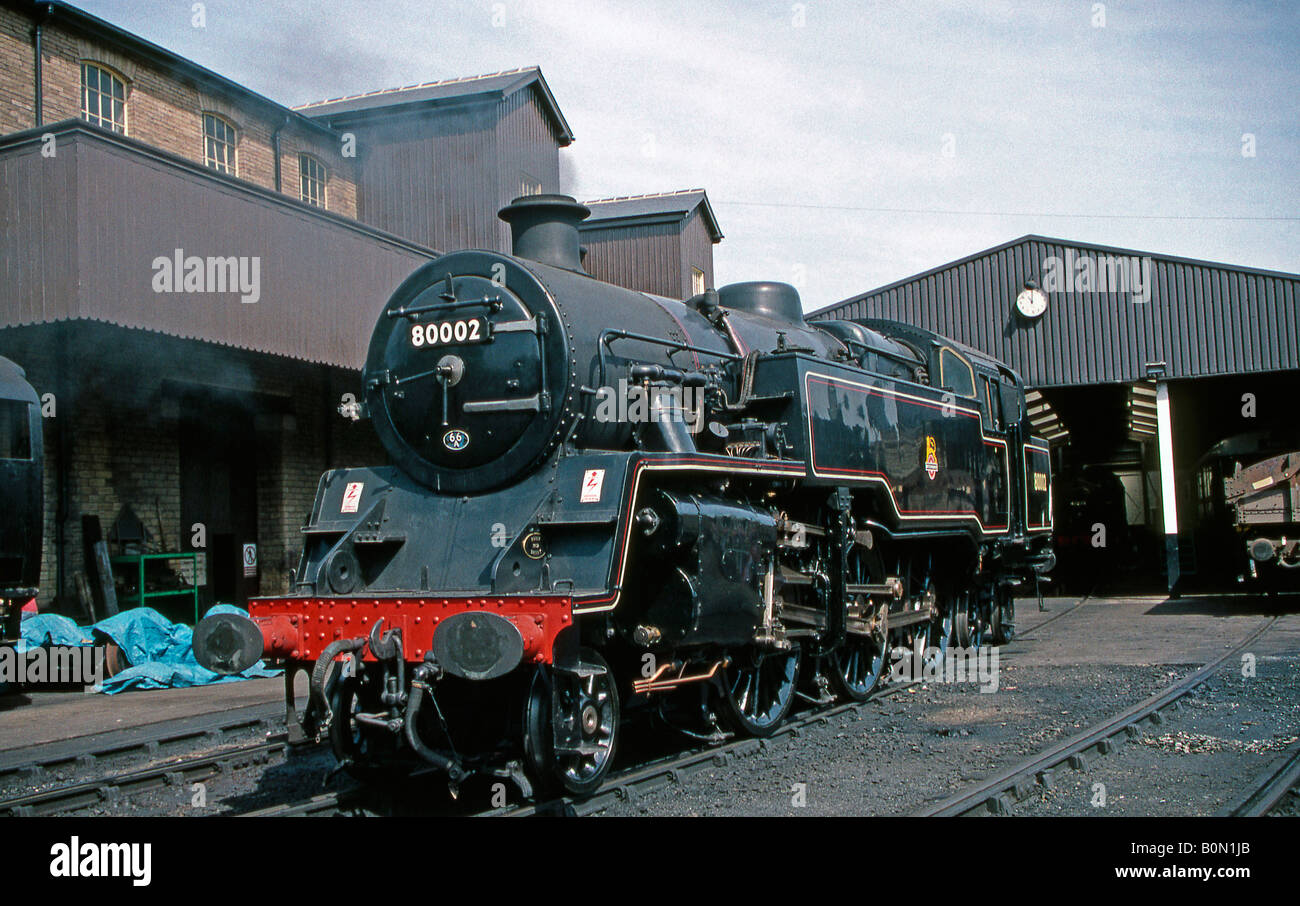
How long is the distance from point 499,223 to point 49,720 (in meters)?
11.8

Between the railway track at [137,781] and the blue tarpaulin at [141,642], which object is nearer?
the railway track at [137,781]

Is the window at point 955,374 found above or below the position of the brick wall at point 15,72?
below

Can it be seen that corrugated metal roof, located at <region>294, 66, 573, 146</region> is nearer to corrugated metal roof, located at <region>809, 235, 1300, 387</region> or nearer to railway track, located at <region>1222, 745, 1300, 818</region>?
corrugated metal roof, located at <region>809, 235, 1300, 387</region>

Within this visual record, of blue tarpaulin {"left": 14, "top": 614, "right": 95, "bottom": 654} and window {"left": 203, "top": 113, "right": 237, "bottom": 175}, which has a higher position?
window {"left": 203, "top": 113, "right": 237, "bottom": 175}

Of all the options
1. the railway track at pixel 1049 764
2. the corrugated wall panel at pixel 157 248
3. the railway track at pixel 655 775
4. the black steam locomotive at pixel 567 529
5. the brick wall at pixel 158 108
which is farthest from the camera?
the brick wall at pixel 158 108

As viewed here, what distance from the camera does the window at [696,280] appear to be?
24322 mm

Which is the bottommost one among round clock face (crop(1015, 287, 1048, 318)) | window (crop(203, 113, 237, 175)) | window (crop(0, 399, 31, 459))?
window (crop(0, 399, 31, 459))

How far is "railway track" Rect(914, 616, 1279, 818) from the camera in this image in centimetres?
508

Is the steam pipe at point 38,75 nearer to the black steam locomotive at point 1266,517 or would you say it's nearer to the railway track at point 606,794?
the railway track at point 606,794

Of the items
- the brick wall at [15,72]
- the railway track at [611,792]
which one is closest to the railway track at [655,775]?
the railway track at [611,792]

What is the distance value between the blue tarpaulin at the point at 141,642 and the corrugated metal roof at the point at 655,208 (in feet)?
46.9

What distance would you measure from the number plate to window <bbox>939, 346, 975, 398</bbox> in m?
5.16

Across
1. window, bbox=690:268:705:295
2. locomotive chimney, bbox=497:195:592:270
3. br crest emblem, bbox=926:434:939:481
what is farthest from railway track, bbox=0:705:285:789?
window, bbox=690:268:705:295
